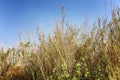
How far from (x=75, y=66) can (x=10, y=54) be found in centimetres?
313

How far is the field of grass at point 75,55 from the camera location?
24.0 feet

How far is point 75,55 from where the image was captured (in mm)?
8219

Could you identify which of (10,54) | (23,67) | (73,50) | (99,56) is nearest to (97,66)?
(99,56)

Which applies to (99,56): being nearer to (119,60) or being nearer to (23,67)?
(119,60)

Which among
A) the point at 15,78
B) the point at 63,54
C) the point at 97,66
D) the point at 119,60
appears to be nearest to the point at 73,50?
the point at 63,54

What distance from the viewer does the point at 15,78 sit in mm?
9773

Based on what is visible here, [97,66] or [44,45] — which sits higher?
[44,45]

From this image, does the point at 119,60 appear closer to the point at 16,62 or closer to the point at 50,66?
the point at 50,66

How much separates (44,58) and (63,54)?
806 millimetres

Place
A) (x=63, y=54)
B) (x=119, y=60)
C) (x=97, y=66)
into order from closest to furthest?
(x=119, y=60), (x=97, y=66), (x=63, y=54)

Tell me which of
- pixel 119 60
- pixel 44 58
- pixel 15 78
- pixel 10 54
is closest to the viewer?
pixel 119 60

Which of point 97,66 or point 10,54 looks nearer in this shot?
point 97,66

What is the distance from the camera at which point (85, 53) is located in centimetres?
785

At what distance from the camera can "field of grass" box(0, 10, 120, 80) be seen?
24.0 feet
